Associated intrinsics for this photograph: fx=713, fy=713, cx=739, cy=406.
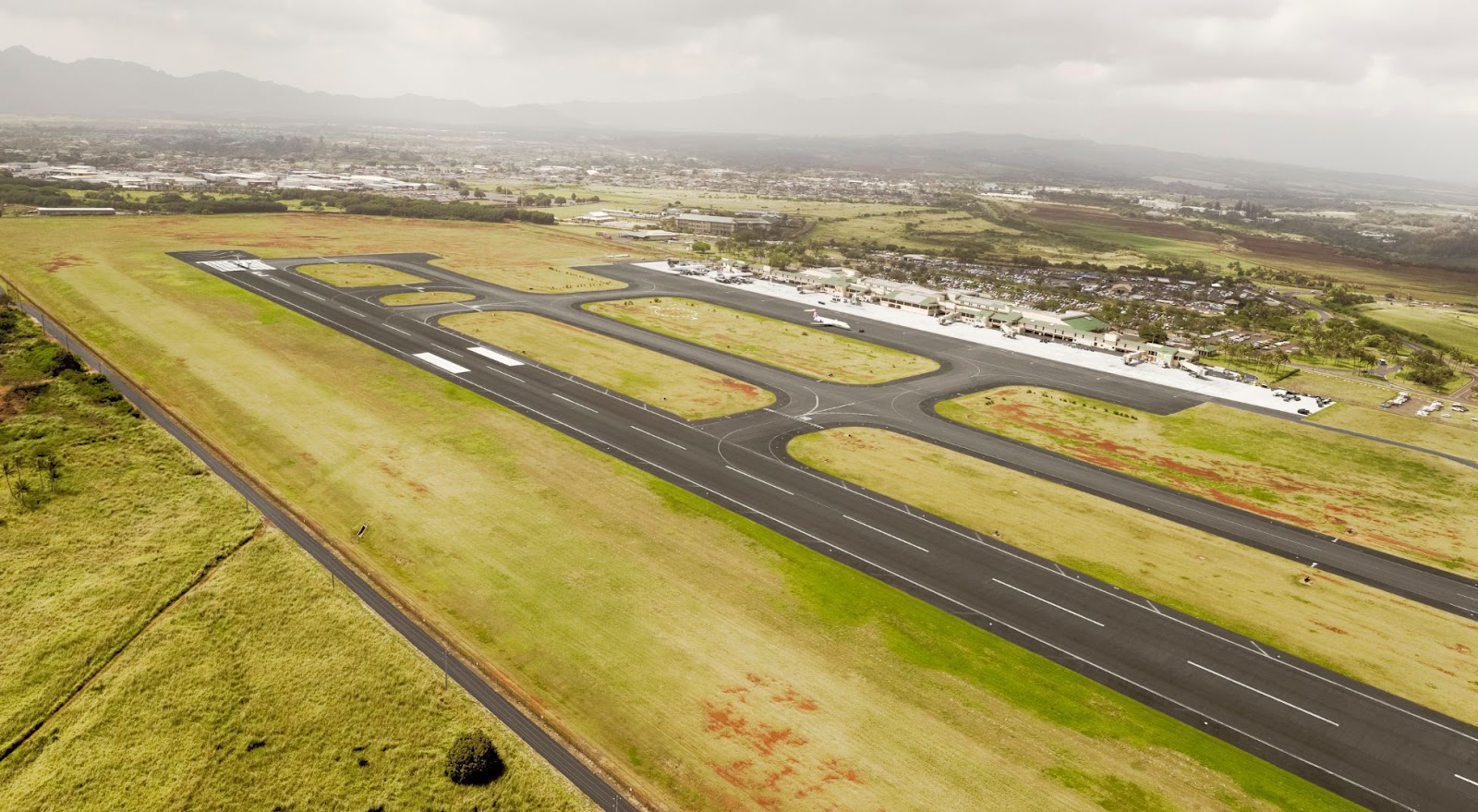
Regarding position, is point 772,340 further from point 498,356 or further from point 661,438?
point 661,438

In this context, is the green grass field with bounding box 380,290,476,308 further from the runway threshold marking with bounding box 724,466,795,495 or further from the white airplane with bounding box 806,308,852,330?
the runway threshold marking with bounding box 724,466,795,495

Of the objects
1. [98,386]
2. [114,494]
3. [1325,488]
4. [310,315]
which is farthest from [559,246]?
[1325,488]

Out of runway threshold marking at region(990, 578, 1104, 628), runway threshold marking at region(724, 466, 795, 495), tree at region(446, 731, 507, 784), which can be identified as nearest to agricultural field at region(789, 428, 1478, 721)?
runway threshold marking at region(990, 578, 1104, 628)

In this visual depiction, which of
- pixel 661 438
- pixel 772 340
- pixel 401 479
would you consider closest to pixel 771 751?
pixel 661 438

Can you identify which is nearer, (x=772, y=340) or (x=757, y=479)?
(x=757, y=479)

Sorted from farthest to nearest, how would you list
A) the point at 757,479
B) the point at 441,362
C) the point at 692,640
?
the point at 441,362 → the point at 757,479 → the point at 692,640

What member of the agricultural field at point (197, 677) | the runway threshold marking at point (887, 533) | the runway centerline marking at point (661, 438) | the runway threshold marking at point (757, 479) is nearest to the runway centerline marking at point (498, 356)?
the runway centerline marking at point (661, 438)

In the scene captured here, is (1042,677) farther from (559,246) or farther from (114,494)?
(559,246)

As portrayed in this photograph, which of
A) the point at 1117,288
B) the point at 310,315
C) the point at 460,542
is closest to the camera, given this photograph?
the point at 460,542
